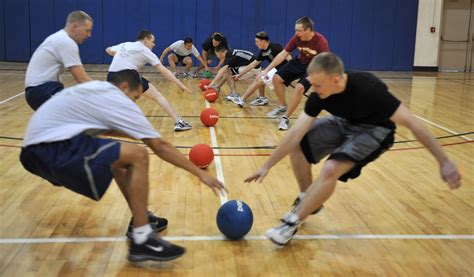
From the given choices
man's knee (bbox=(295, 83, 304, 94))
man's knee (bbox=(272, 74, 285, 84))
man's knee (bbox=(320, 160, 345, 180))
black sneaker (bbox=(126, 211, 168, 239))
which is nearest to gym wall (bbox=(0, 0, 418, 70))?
man's knee (bbox=(272, 74, 285, 84))

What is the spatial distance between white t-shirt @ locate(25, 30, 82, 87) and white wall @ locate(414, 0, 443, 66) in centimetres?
1475

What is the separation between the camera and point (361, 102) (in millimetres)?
3805

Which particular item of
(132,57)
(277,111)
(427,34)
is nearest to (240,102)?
(277,111)

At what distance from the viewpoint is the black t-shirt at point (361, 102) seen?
375cm

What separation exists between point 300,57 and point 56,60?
4.20 metres

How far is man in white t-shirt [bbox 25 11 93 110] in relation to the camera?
207 inches

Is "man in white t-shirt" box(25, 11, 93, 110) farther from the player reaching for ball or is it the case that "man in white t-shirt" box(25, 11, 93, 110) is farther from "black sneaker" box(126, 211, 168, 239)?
the player reaching for ball

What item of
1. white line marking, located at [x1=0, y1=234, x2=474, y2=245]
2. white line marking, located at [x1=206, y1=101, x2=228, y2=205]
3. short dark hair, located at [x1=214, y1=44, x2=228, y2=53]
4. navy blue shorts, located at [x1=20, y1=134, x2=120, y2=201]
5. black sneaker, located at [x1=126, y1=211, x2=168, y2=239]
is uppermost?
short dark hair, located at [x1=214, y1=44, x2=228, y2=53]

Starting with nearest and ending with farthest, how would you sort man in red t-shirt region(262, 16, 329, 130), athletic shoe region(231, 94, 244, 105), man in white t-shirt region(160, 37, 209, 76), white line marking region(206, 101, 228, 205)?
white line marking region(206, 101, 228, 205) → man in red t-shirt region(262, 16, 329, 130) → athletic shoe region(231, 94, 244, 105) → man in white t-shirt region(160, 37, 209, 76)

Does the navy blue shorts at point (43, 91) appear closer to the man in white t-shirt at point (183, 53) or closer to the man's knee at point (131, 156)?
the man's knee at point (131, 156)

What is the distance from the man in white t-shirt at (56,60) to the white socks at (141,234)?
207 cm

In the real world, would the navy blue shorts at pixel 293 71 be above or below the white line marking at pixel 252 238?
above

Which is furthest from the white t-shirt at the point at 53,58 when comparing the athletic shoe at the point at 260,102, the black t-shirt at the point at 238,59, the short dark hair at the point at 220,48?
the short dark hair at the point at 220,48

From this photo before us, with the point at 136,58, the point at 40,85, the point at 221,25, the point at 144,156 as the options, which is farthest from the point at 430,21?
the point at 144,156
